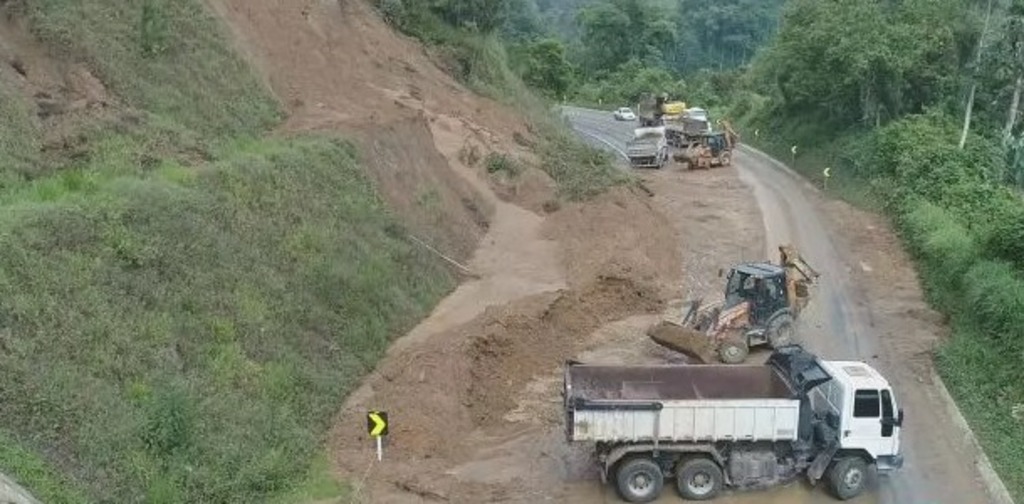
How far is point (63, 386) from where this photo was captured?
1541 cm

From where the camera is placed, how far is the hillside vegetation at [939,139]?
25625mm

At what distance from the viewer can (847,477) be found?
18719mm

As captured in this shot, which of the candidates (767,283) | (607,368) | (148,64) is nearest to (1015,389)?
(767,283)

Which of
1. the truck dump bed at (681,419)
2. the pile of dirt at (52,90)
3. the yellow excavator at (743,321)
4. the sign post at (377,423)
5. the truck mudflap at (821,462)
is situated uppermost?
the pile of dirt at (52,90)

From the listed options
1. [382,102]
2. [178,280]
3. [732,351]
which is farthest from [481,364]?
[382,102]

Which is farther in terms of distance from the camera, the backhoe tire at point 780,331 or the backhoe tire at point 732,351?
the backhoe tire at point 780,331

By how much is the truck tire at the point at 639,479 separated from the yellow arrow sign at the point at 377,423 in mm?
4470

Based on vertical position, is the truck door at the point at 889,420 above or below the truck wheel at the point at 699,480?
above

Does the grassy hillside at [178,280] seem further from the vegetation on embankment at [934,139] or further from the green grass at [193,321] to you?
the vegetation on embankment at [934,139]

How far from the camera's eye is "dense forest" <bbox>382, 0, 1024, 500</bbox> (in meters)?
25.9

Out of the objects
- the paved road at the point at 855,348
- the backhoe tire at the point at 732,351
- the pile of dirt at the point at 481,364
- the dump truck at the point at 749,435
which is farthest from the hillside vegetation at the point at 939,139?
the pile of dirt at the point at 481,364

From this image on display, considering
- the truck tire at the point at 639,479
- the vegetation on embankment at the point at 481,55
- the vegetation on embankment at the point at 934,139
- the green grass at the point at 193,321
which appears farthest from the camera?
the vegetation on embankment at the point at 481,55

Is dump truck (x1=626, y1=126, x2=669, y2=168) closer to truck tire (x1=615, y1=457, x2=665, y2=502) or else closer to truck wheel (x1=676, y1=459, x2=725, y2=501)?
truck wheel (x1=676, y1=459, x2=725, y2=501)

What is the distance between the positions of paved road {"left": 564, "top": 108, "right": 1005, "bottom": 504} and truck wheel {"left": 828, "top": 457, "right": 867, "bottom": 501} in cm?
31
